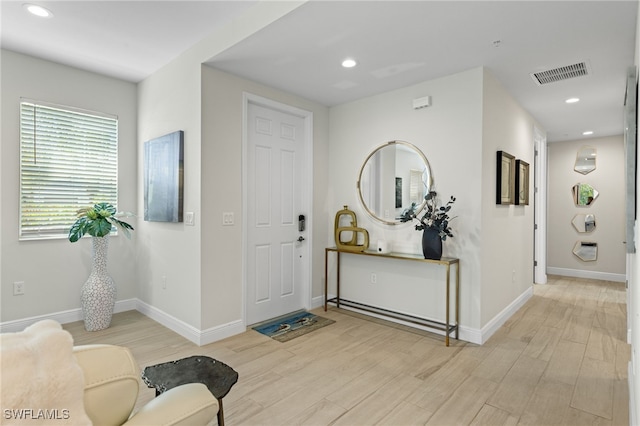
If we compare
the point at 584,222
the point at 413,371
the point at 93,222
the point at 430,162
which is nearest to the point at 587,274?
the point at 584,222

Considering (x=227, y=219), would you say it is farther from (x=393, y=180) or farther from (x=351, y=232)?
(x=393, y=180)

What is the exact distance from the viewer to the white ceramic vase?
3375 millimetres

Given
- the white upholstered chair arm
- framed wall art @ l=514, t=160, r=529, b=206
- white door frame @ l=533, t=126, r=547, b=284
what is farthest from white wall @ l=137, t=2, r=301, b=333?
white door frame @ l=533, t=126, r=547, b=284

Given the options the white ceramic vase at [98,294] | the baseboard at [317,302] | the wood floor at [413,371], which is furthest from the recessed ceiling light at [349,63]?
the white ceramic vase at [98,294]

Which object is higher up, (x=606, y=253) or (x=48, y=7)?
(x=48, y=7)

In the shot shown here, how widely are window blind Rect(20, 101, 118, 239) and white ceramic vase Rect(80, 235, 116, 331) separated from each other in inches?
18.5

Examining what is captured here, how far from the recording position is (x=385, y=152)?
3.80 meters

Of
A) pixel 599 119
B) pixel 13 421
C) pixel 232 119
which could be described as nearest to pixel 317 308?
pixel 232 119

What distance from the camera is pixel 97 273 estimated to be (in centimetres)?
349

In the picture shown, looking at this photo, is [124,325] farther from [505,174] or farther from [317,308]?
[505,174]

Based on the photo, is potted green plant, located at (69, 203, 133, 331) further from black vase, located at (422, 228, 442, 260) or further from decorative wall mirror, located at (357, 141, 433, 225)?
black vase, located at (422, 228, 442, 260)

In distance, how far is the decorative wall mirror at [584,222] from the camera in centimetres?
596

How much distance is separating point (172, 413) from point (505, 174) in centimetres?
365

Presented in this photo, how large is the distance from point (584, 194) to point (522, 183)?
2900 millimetres
